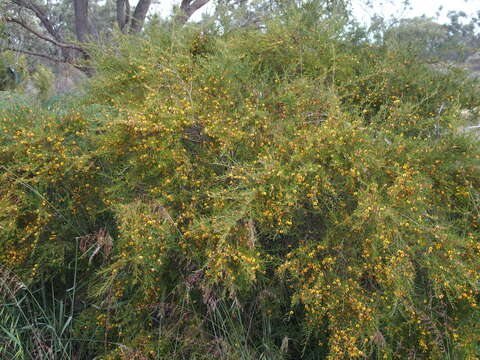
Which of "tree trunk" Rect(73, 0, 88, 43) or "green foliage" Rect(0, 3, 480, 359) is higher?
"tree trunk" Rect(73, 0, 88, 43)

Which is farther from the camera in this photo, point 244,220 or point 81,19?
point 81,19

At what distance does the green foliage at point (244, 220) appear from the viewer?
7.98 ft

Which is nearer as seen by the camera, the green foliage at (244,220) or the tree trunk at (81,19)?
the green foliage at (244,220)

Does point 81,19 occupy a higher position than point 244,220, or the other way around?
point 81,19

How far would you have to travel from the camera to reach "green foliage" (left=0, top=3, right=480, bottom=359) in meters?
2.43

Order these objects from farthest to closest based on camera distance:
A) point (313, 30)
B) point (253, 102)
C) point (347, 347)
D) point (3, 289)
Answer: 1. point (313, 30)
2. point (253, 102)
3. point (3, 289)
4. point (347, 347)

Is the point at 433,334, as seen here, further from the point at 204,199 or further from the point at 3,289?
the point at 3,289

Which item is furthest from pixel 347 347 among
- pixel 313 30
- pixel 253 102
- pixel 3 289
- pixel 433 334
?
pixel 313 30

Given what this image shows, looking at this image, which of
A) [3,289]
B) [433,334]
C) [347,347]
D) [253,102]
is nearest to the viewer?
[347,347]

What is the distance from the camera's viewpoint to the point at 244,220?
7.90ft

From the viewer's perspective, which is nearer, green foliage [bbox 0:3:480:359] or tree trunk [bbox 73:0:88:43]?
green foliage [bbox 0:3:480:359]

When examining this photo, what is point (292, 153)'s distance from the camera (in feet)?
8.60

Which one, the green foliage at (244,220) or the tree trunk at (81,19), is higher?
the tree trunk at (81,19)

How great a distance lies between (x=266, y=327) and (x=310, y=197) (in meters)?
0.94
